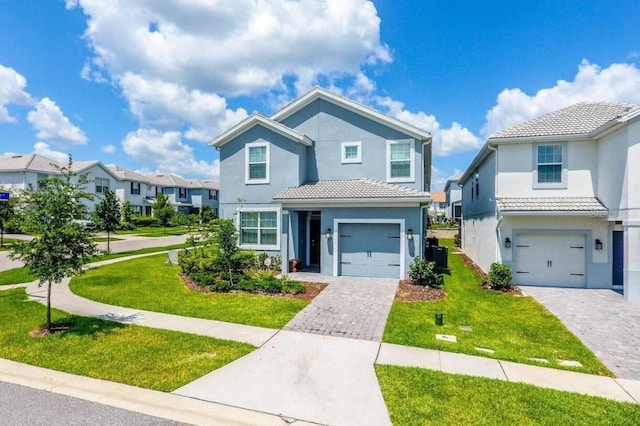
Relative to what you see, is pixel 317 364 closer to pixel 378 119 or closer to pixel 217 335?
pixel 217 335

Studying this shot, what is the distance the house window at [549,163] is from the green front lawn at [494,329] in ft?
17.4

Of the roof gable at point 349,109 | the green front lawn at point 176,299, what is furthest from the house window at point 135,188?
the roof gable at point 349,109

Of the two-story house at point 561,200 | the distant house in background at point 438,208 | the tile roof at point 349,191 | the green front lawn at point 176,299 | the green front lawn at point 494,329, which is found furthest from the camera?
the distant house in background at point 438,208

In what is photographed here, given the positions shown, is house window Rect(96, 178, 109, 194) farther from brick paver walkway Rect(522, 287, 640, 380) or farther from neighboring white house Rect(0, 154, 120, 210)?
brick paver walkway Rect(522, 287, 640, 380)

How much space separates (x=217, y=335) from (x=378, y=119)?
11.8 m

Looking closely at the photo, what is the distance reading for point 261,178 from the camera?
16.4 meters

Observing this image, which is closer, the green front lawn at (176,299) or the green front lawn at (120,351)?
the green front lawn at (120,351)

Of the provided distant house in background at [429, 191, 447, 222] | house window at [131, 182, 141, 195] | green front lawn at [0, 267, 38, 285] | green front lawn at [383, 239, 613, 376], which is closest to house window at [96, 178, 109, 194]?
house window at [131, 182, 141, 195]

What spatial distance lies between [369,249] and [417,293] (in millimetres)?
3281

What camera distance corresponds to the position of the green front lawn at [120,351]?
600cm

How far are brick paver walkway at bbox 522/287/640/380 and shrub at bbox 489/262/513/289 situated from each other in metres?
0.86

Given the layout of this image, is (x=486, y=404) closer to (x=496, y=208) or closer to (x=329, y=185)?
(x=496, y=208)

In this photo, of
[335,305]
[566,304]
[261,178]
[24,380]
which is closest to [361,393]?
[335,305]

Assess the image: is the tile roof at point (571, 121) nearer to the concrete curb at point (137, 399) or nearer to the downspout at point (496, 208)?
the downspout at point (496, 208)
